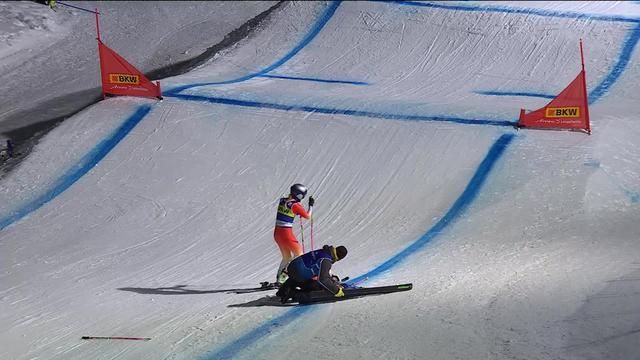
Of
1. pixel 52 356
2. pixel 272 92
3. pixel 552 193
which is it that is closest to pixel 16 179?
pixel 272 92

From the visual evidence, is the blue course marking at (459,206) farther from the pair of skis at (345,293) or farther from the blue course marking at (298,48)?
the blue course marking at (298,48)

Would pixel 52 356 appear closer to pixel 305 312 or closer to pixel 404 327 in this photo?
pixel 305 312

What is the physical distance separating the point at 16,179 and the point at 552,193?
6857 millimetres

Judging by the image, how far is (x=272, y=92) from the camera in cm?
1420

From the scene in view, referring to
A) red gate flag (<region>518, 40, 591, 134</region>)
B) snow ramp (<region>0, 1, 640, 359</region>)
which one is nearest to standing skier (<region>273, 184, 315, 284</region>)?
snow ramp (<region>0, 1, 640, 359</region>)

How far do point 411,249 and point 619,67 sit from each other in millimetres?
6735

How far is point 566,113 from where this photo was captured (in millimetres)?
12070

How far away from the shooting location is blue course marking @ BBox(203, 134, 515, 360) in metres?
7.47

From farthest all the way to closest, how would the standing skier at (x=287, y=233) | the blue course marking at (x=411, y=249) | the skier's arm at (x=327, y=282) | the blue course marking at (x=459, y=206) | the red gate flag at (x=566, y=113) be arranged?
the red gate flag at (x=566, y=113) → the blue course marking at (x=459, y=206) → the standing skier at (x=287, y=233) → the skier's arm at (x=327, y=282) → the blue course marking at (x=411, y=249)

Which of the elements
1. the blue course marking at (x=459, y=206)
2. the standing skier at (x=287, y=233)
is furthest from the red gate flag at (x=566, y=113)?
the standing skier at (x=287, y=233)

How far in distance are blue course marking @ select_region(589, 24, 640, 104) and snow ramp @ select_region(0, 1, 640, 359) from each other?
0.04m

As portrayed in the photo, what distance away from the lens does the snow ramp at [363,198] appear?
297 inches

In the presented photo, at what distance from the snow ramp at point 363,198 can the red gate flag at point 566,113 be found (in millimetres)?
255

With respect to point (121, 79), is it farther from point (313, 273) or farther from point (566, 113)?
point (313, 273)
